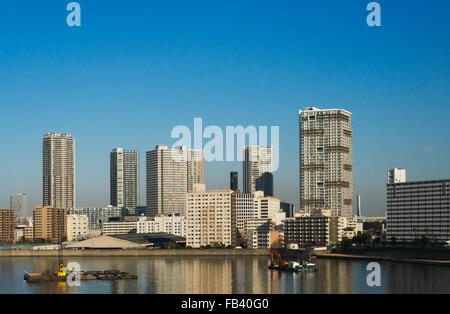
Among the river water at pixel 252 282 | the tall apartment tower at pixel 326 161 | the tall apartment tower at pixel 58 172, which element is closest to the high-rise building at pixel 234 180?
the tall apartment tower at pixel 326 161

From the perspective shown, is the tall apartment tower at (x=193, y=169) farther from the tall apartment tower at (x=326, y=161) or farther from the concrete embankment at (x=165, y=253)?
the concrete embankment at (x=165, y=253)

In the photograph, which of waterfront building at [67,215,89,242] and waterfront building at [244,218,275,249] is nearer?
waterfront building at [244,218,275,249]

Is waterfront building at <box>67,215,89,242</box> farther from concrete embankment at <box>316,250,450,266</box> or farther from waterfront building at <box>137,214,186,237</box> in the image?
concrete embankment at <box>316,250,450,266</box>

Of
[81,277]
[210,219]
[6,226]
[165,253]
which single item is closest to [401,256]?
[210,219]

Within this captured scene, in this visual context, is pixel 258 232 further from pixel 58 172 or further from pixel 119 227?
pixel 58 172

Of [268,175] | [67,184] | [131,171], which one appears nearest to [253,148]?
[268,175]

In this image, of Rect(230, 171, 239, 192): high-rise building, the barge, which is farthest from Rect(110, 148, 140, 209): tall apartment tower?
the barge
